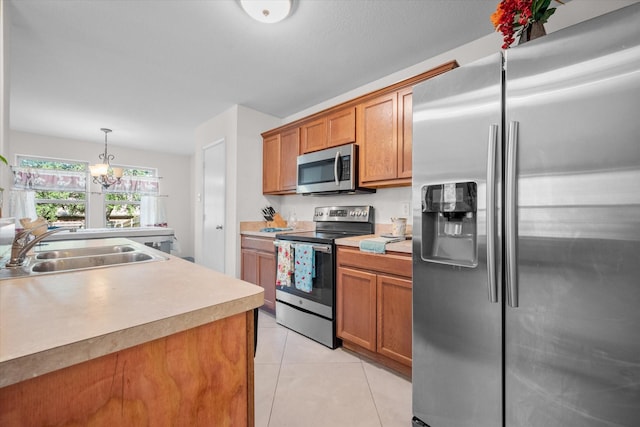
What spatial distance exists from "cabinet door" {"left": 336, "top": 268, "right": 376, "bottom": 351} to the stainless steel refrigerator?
58 cm

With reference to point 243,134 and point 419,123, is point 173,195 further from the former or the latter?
point 419,123

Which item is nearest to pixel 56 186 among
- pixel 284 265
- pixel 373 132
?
pixel 284 265

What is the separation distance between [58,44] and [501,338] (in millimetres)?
3584

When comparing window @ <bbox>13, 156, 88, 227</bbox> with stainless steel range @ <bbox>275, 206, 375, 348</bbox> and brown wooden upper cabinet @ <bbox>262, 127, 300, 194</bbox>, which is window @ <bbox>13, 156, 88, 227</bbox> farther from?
stainless steel range @ <bbox>275, 206, 375, 348</bbox>

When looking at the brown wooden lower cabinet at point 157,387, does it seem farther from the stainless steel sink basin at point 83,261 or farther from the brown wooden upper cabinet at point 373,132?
the brown wooden upper cabinet at point 373,132

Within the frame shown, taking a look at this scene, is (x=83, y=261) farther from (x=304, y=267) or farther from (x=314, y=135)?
(x=314, y=135)

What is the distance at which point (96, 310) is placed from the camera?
0.66 meters

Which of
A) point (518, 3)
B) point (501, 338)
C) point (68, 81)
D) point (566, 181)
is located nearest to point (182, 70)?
point (68, 81)

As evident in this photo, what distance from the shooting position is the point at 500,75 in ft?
3.63

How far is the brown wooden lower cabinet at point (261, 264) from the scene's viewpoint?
2.81m

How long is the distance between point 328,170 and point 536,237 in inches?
74.1

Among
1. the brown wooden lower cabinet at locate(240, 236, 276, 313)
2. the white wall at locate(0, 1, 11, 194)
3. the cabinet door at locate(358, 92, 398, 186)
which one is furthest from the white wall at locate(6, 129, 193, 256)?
the cabinet door at locate(358, 92, 398, 186)

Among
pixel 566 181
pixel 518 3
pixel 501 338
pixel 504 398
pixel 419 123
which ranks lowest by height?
pixel 504 398

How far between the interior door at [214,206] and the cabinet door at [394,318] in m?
2.27
